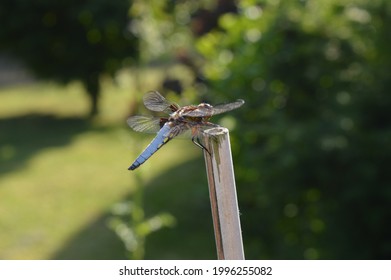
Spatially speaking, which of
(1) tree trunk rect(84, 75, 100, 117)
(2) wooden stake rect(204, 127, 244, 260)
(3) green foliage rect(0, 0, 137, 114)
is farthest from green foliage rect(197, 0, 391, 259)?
(1) tree trunk rect(84, 75, 100, 117)

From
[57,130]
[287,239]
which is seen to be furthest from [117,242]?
[57,130]

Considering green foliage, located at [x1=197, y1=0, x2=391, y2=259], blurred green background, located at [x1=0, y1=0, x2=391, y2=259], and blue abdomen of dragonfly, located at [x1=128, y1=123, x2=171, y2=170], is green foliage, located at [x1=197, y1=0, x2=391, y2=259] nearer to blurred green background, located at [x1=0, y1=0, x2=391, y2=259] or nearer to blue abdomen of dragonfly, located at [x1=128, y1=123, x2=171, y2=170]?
blurred green background, located at [x1=0, y1=0, x2=391, y2=259]

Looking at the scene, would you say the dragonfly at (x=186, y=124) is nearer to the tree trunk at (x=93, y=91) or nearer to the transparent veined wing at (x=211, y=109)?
the transparent veined wing at (x=211, y=109)

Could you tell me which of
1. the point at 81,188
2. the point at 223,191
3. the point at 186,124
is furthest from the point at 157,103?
the point at 81,188

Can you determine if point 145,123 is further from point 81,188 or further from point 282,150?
point 81,188

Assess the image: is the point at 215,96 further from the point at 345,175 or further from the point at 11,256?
the point at 11,256
